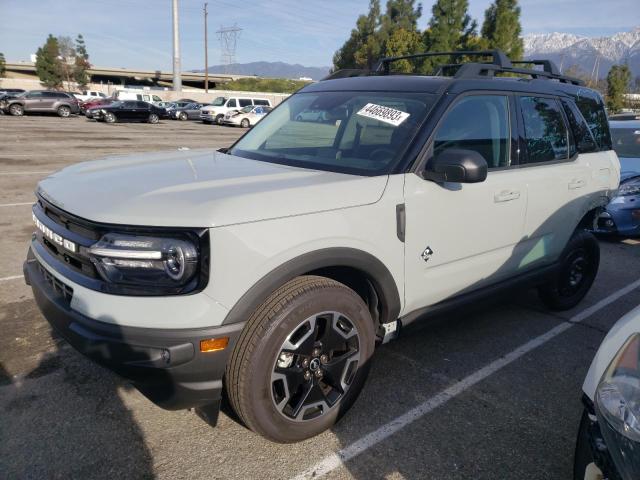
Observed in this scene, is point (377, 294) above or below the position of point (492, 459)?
above

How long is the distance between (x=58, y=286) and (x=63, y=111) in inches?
1323

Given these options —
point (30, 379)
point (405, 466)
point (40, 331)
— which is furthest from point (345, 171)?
point (40, 331)

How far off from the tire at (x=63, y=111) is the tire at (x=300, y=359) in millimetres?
34068

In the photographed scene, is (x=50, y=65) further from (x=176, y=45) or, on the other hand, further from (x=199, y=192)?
(x=199, y=192)

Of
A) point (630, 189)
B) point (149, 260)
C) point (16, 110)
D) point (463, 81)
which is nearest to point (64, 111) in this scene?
point (16, 110)

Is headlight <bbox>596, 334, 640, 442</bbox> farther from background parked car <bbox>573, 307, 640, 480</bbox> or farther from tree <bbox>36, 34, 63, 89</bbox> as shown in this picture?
tree <bbox>36, 34, 63, 89</bbox>

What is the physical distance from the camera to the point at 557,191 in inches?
151

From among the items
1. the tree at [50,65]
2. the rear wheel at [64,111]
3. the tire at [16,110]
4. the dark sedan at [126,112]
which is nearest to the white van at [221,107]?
the dark sedan at [126,112]

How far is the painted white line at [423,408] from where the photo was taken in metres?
2.50

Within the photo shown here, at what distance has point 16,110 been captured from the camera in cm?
3025

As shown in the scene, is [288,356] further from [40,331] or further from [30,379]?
[40,331]

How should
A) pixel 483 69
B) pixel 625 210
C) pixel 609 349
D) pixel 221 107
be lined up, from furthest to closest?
1. pixel 221 107
2. pixel 625 210
3. pixel 483 69
4. pixel 609 349

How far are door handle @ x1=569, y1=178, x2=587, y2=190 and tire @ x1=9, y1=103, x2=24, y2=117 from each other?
3363 cm

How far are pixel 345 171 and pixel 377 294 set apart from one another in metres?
0.71
